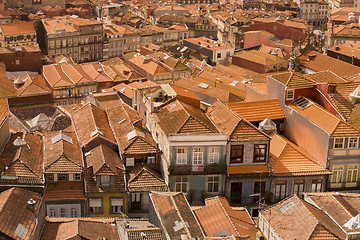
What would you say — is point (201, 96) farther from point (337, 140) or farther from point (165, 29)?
point (165, 29)

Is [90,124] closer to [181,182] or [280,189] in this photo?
[181,182]

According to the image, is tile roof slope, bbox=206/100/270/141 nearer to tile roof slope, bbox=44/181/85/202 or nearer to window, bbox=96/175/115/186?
window, bbox=96/175/115/186

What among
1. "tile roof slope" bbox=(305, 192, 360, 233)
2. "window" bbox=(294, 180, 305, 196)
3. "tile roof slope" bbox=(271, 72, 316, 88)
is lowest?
"window" bbox=(294, 180, 305, 196)

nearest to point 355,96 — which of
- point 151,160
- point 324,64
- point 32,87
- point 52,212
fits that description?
point 151,160

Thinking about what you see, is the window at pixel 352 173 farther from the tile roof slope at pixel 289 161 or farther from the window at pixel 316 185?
the window at pixel 316 185

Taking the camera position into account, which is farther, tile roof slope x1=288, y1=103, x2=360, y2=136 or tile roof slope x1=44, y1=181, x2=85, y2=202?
tile roof slope x1=288, y1=103, x2=360, y2=136

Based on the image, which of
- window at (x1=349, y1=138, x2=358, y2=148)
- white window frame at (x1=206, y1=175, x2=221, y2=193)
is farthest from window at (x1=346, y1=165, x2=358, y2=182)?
white window frame at (x1=206, y1=175, x2=221, y2=193)
